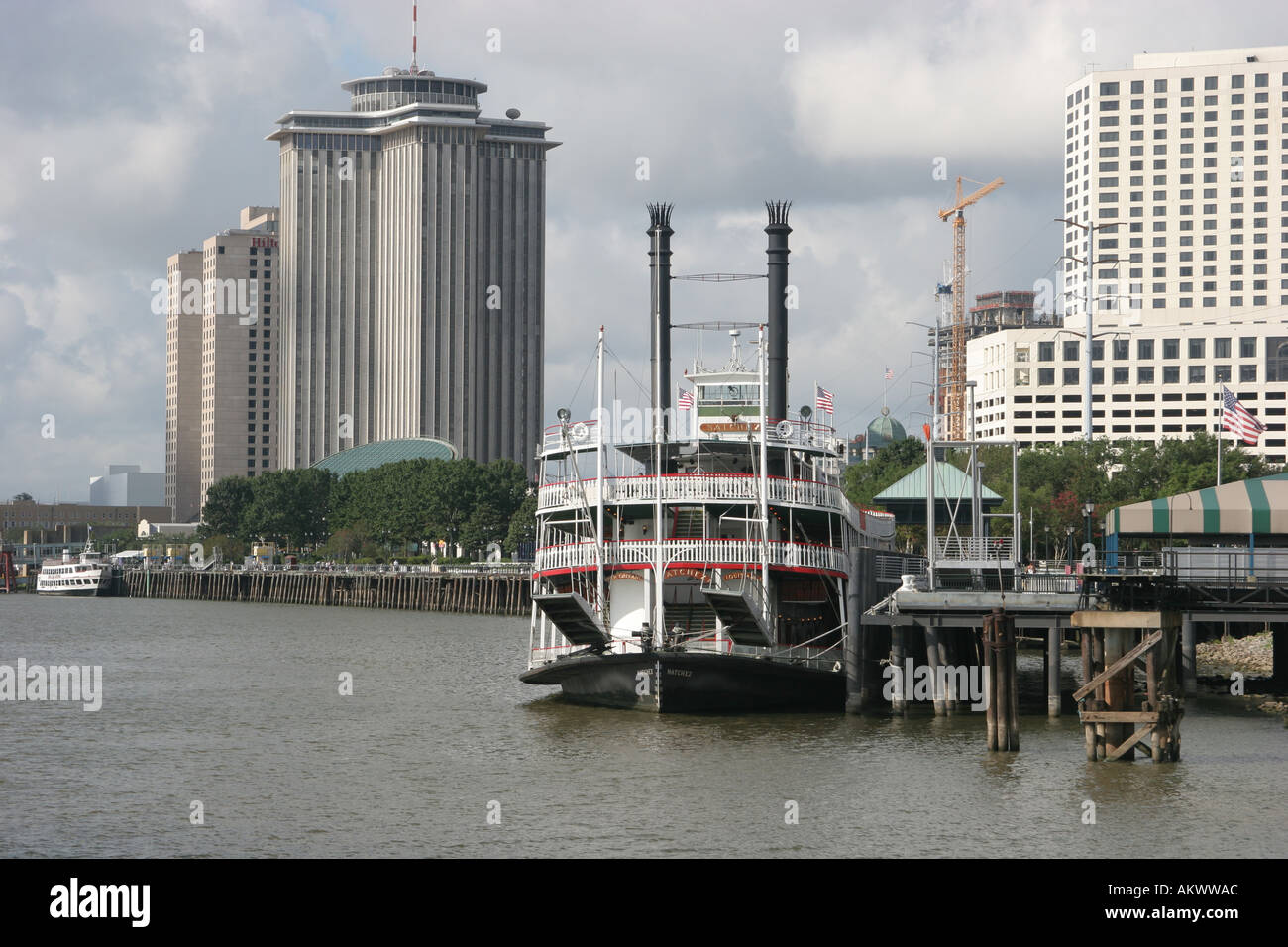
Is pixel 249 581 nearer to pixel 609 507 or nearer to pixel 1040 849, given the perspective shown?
pixel 609 507

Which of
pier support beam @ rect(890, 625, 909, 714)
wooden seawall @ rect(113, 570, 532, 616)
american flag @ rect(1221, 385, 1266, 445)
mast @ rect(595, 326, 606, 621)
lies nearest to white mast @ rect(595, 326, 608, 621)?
mast @ rect(595, 326, 606, 621)

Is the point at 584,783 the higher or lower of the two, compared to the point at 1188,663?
lower

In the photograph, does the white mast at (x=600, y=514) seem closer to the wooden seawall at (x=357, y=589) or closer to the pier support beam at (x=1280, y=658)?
the pier support beam at (x=1280, y=658)

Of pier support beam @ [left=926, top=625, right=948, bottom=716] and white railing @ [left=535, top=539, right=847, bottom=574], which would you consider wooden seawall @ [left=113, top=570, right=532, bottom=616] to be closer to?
white railing @ [left=535, top=539, right=847, bottom=574]

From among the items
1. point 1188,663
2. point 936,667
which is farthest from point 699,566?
point 1188,663

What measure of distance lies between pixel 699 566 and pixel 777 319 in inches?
724

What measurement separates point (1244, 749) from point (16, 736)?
34161mm

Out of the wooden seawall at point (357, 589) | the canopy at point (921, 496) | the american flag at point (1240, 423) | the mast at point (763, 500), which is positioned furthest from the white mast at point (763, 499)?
the wooden seawall at point (357, 589)

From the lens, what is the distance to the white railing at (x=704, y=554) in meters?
48.0

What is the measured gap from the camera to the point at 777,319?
6366 cm

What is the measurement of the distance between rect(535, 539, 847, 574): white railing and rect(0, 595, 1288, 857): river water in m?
4.47

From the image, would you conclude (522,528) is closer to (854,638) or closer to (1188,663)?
(1188,663)

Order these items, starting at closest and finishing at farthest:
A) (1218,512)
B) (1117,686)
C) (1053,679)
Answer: (1117,686) < (1053,679) < (1218,512)
